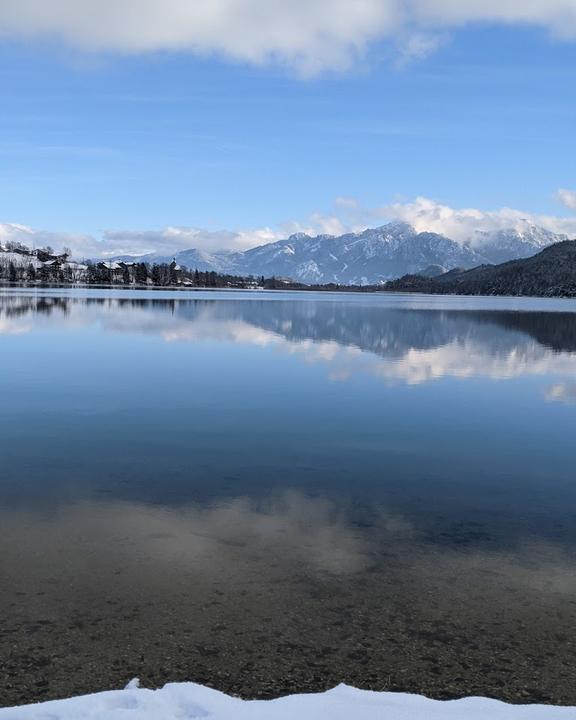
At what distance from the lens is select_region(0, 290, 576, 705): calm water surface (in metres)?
8.48

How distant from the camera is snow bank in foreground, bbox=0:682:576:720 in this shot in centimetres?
718

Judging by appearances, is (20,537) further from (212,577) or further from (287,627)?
(287,627)

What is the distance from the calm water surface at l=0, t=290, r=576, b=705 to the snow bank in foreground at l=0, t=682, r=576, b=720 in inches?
14.2

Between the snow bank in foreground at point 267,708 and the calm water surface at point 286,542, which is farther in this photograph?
the calm water surface at point 286,542

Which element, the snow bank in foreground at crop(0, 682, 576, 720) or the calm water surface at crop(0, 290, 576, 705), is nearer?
the snow bank in foreground at crop(0, 682, 576, 720)

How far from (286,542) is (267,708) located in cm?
482

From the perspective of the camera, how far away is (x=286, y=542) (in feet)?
39.9

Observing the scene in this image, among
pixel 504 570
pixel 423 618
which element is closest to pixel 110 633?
pixel 423 618

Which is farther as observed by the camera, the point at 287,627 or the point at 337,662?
the point at 287,627

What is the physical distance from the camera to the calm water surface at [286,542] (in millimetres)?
8477

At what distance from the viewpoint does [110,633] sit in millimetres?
8977

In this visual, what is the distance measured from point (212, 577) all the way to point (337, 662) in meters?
2.97

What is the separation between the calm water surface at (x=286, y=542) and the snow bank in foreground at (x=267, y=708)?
361 millimetres

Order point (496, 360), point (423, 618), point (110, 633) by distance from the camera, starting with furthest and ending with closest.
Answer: point (496, 360) < point (423, 618) < point (110, 633)
